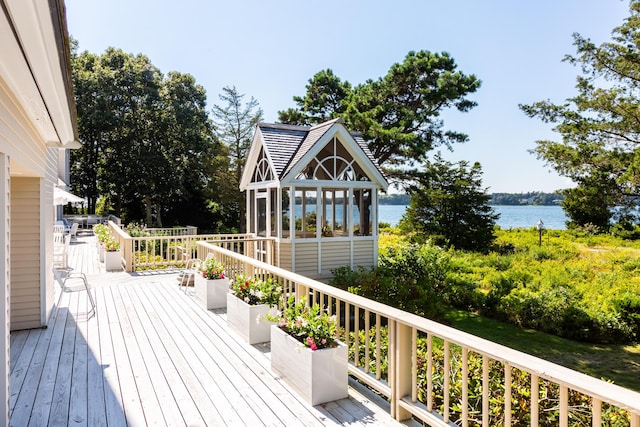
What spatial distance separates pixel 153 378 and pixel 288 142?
7858 mm

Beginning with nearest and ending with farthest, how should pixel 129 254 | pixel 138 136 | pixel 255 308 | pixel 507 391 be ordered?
1. pixel 507 391
2. pixel 255 308
3. pixel 129 254
4. pixel 138 136

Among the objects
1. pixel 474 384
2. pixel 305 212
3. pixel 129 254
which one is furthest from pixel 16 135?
pixel 305 212

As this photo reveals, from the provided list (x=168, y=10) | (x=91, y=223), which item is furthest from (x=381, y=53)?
(x=91, y=223)

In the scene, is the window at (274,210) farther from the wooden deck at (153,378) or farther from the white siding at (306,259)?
the wooden deck at (153,378)

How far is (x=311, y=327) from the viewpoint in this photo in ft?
10.9

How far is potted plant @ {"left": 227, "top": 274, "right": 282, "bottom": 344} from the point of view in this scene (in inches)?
183

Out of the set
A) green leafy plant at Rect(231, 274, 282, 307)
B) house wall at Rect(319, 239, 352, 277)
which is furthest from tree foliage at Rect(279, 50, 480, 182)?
green leafy plant at Rect(231, 274, 282, 307)

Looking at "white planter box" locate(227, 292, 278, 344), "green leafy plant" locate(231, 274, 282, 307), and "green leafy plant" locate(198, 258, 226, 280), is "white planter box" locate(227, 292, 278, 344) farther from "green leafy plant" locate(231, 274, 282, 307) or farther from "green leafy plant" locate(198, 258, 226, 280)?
"green leafy plant" locate(198, 258, 226, 280)

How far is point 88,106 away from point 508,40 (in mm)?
22332

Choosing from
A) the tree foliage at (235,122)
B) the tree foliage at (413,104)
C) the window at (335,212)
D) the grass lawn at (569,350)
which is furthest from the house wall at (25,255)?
the tree foliage at (235,122)

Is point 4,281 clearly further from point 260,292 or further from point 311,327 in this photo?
point 260,292

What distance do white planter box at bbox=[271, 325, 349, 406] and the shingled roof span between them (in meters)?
6.74

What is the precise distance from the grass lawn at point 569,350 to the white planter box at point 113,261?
775 cm

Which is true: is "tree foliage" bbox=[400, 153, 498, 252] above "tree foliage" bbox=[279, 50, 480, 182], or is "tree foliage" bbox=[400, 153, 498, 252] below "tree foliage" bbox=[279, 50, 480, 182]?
below
